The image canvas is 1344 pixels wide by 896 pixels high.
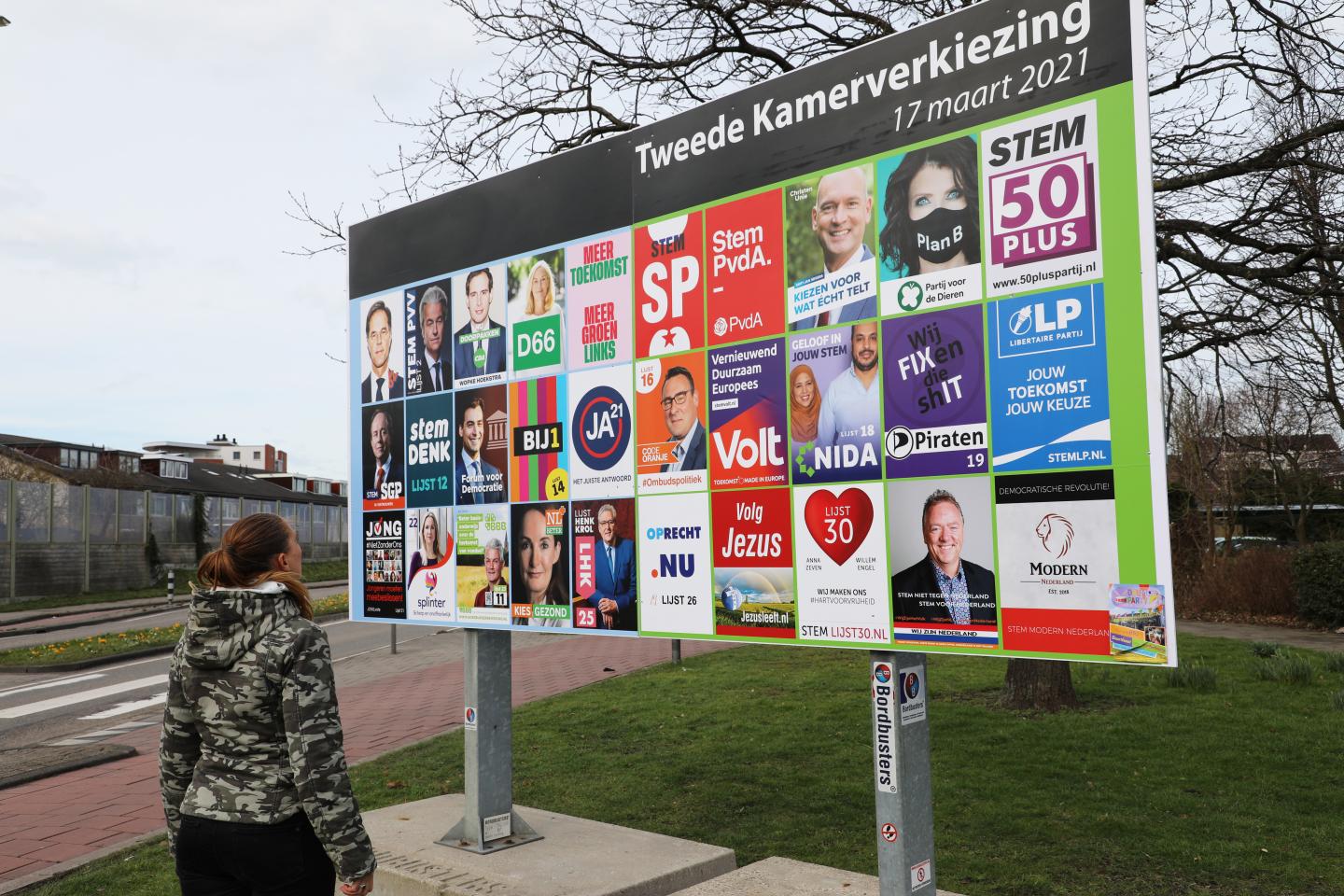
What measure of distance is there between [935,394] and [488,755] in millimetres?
3211

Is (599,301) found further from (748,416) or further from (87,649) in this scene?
(87,649)

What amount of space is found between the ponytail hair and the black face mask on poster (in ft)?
7.53

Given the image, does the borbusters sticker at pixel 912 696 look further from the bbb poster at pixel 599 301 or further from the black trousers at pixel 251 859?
the black trousers at pixel 251 859

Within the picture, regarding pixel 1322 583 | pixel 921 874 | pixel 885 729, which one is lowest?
pixel 1322 583

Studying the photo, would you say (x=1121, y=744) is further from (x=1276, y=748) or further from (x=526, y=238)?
(x=526, y=238)

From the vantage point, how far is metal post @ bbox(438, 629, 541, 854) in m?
5.48

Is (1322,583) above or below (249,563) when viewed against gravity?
below

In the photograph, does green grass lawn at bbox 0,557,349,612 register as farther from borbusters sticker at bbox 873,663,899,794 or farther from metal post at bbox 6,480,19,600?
borbusters sticker at bbox 873,663,899,794

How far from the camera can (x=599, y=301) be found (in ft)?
16.4

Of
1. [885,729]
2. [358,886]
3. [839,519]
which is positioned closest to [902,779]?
[885,729]

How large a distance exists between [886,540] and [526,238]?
260cm

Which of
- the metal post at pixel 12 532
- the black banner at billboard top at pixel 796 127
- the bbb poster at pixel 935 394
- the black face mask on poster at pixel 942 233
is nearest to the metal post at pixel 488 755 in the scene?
the black banner at billboard top at pixel 796 127

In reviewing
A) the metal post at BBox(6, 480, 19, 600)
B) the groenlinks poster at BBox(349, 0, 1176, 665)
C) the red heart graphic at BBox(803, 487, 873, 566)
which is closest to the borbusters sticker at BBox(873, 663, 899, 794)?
the groenlinks poster at BBox(349, 0, 1176, 665)

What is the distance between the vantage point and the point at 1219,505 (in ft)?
89.0
